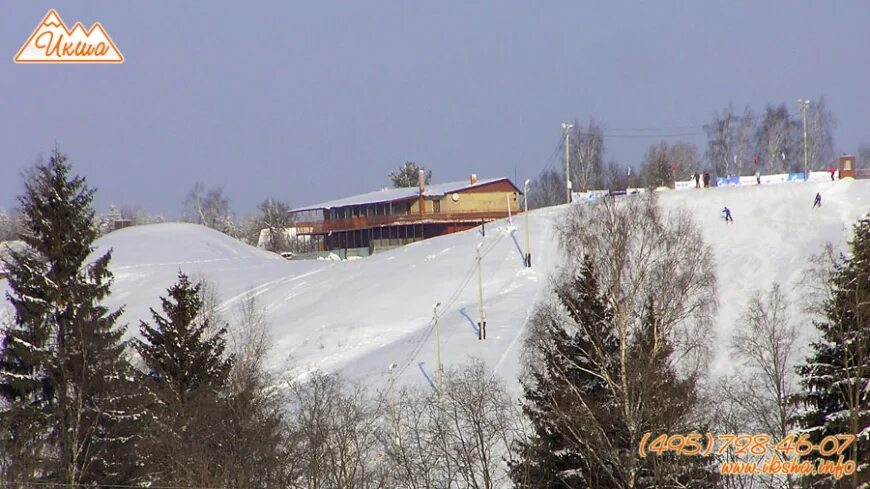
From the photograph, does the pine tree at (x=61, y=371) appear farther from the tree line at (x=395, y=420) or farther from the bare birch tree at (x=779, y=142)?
the bare birch tree at (x=779, y=142)

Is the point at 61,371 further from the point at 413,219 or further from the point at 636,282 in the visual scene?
the point at 413,219

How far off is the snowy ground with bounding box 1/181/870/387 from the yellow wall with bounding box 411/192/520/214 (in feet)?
52.2

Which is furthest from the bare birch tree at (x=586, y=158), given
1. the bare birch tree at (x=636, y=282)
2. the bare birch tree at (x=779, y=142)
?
the bare birch tree at (x=636, y=282)

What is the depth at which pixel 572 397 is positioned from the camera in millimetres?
25203

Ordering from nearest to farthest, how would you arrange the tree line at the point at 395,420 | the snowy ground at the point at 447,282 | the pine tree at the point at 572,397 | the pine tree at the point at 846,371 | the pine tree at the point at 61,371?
the pine tree at the point at 846,371 < the tree line at the point at 395,420 < the pine tree at the point at 572,397 < the pine tree at the point at 61,371 < the snowy ground at the point at 447,282

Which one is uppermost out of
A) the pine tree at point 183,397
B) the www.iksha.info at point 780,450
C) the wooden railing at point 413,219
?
the wooden railing at point 413,219

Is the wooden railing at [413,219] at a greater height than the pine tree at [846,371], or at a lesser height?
greater

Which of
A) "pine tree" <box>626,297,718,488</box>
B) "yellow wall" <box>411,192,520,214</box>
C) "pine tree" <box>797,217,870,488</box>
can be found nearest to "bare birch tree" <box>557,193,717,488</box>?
"pine tree" <box>626,297,718,488</box>

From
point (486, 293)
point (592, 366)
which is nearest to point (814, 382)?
point (592, 366)

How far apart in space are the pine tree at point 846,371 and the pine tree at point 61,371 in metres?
17.0

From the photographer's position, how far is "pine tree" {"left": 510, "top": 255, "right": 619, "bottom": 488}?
24.8 meters

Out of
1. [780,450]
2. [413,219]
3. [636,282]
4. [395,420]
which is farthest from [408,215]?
[780,450]

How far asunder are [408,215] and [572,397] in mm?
61064

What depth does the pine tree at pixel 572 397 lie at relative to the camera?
24842 millimetres
